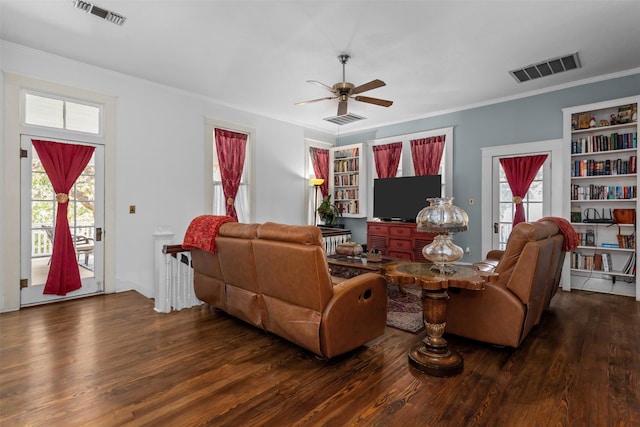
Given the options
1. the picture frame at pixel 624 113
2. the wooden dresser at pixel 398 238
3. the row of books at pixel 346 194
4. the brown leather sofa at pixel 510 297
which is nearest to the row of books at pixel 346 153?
the row of books at pixel 346 194

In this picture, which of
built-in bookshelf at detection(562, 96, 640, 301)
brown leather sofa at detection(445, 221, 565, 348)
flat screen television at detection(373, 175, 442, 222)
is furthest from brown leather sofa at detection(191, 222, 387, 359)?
built-in bookshelf at detection(562, 96, 640, 301)

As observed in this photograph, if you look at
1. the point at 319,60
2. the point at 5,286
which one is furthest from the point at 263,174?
the point at 5,286

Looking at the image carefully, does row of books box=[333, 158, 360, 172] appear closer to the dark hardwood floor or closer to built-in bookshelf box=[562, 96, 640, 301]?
built-in bookshelf box=[562, 96, 640, 301]

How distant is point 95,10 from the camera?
9.78 feet

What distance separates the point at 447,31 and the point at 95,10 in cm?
339

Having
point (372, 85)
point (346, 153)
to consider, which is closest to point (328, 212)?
point (346, 153)

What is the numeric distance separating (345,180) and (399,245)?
2.09m

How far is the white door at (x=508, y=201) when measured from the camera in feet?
16.5

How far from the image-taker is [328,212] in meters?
7.15

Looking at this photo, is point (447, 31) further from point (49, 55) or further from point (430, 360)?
point (49, 55)

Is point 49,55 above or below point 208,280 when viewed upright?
above

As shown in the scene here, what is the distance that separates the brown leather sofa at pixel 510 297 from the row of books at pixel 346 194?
4.60 m

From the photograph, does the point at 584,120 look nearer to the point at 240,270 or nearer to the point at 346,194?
the point at 346,194

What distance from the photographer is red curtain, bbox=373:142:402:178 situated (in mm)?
6672
